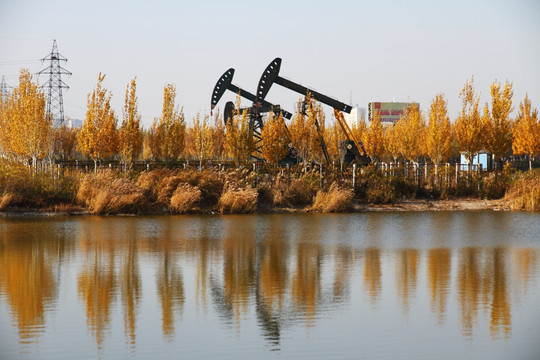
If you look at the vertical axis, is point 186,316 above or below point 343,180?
below

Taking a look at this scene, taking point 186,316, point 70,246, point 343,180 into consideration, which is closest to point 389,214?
point 343,180

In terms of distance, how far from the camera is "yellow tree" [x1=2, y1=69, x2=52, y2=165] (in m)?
36.2

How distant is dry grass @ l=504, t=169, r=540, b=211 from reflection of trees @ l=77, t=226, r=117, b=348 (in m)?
20.9

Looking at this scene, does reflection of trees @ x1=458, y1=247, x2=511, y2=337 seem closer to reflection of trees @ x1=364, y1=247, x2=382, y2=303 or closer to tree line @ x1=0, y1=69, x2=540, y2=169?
reflection of trees @ x1=364, y1=247, x2=382, y2=303

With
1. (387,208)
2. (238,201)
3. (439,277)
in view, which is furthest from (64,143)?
(439,277)

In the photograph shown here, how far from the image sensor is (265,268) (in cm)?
1689

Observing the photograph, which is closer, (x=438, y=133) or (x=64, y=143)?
(x=438, y=133)

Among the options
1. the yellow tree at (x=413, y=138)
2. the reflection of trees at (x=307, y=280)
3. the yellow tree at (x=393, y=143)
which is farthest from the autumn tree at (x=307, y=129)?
the reflection of trees at (x=307, y=280)

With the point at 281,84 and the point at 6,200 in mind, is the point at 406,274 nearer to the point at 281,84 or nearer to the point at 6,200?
the point at 6,200

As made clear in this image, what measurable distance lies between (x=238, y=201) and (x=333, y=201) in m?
4.42

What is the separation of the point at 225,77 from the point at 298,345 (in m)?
39.9

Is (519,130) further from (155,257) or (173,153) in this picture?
(155,257)

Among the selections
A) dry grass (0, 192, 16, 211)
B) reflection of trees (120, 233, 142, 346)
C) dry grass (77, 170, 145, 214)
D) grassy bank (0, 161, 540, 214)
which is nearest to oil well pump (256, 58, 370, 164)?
grassy bank (0, 161, 540, 214)

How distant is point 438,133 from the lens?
45500 millimetres
